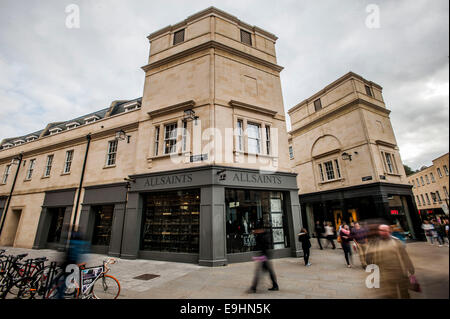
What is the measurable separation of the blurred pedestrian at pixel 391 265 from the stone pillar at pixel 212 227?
6112 millimetres

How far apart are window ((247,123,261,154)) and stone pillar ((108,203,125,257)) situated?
327 inches

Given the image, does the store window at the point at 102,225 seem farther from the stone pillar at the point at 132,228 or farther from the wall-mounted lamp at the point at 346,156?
the wall-mounted lamp at the point at 346,156

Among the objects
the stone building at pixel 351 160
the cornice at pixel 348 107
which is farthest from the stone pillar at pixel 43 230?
the cornice at pixel 348 107

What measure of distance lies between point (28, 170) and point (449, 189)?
2593cm

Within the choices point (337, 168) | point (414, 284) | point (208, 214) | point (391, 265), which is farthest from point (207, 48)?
point (337, 168)

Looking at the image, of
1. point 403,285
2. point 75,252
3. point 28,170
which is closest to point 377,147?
point 403,285

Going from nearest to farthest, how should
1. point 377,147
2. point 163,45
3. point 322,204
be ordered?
point 163,45 < point 377,147 < point 322,204

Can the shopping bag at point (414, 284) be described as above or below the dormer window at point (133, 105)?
below

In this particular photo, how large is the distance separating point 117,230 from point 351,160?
18680 mm

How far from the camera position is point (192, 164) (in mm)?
9844

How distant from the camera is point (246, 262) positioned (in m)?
8.96

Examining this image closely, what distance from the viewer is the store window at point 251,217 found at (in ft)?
30.7

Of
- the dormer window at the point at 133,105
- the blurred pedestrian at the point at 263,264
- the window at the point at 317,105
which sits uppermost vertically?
the window at the point at 317,105
